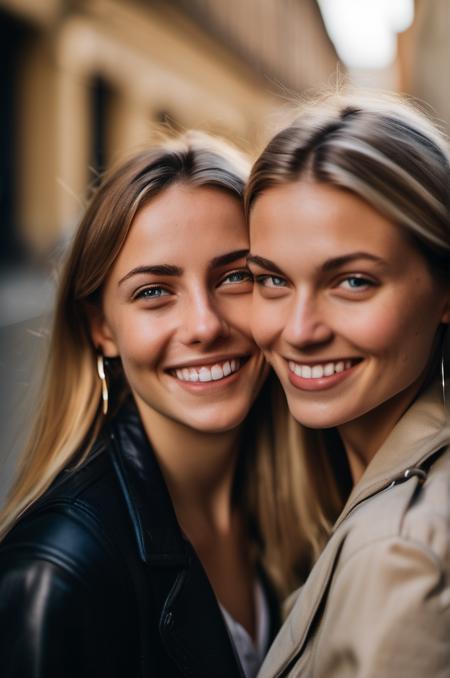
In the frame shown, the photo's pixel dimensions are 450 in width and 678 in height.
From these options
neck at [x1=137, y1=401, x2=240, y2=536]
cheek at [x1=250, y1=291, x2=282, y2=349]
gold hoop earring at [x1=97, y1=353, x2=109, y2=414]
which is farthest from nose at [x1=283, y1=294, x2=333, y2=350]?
gold hoop earring at [x1=97, y1=353, x2=109, y2=414]

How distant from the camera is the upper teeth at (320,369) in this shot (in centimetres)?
185

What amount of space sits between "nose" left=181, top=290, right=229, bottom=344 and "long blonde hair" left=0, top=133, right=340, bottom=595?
0.29 meters

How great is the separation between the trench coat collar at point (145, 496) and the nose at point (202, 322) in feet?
1.19

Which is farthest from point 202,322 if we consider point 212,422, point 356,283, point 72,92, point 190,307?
point 72,92

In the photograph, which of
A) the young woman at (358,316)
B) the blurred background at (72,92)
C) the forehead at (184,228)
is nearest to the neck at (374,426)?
the young woman at (358,316)

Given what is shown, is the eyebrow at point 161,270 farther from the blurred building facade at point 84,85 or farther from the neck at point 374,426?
the blurred building facade at point 84,85

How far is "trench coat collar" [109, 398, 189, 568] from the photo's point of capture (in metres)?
2.10

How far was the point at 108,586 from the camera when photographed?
6.30 feet

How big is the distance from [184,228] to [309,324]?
1.87 feet

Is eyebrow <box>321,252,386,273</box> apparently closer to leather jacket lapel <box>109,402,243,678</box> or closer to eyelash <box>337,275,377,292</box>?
eyelash <box>337,275,377,292</box>

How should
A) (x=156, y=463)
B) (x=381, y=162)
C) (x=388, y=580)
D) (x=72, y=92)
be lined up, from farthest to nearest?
(x=72, y=92)
(x=156, y=463)
(x=381, y=162)
(x=388, y=580)

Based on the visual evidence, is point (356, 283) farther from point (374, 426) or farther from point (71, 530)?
point (71, 530)

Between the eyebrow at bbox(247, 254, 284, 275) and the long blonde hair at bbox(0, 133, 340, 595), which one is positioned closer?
the eyebrow at bbox(247, 254, 284, 275)

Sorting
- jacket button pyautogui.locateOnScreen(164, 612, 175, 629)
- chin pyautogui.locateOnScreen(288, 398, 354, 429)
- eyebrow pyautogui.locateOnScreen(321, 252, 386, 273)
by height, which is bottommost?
jacket button pyautogui.locateOnScreen(164, 612, 175, 629)
